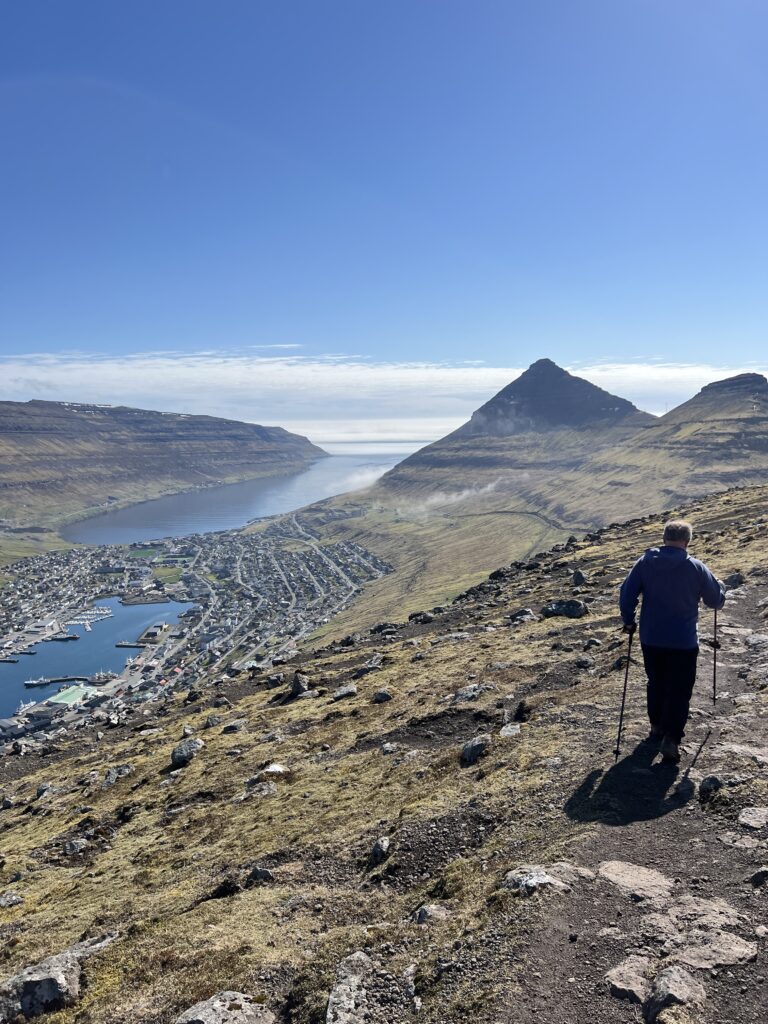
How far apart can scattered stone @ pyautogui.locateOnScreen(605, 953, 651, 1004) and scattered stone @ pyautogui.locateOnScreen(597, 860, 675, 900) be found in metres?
1.21

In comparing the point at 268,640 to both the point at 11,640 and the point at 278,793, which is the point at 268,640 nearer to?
the point at 11,640

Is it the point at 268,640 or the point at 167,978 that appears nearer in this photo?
the point at 167,978

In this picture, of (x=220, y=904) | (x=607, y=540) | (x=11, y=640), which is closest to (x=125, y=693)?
(x=11, y=640)

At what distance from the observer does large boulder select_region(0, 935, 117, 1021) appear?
31.0ft

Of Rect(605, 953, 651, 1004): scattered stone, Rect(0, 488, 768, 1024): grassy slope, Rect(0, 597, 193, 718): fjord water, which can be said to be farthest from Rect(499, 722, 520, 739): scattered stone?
Rect(0, 597, 193, 718): fjord water

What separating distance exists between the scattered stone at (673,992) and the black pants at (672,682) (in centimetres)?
542

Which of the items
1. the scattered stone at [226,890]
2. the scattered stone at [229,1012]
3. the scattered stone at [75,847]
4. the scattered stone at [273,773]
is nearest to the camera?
the scattered stone at [229,1012]

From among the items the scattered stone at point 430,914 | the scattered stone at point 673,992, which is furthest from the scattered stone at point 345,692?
the scattered stone at point 673,992

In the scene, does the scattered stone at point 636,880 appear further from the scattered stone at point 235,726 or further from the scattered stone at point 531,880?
Result: the scattered stone at point 235,726

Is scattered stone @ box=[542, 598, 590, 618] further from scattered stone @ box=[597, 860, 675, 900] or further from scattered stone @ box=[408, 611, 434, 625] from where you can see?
scattered stone @ box=[597, 860, 675, 900]

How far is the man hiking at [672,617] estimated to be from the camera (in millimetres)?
11305

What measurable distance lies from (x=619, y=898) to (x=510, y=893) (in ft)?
4.95

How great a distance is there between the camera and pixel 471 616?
128 ft

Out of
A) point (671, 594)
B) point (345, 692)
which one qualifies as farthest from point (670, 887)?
point (345, 692)
